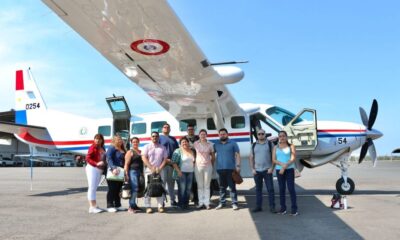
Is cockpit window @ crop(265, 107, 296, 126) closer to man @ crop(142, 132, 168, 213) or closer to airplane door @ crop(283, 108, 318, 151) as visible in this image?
airplane door @ crop(283, 108, 318, 151)

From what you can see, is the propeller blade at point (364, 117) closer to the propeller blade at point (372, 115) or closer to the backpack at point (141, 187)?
the propeller blade at point (372, 115)

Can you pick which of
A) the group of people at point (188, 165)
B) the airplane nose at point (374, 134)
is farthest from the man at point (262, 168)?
the airplane nose at point (374, 134)

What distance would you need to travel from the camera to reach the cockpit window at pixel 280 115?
11.4 m

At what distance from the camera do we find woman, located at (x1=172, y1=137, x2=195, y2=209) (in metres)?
8.52

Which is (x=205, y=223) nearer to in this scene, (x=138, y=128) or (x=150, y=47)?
(x=150, y=47)

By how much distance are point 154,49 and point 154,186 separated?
2998mm

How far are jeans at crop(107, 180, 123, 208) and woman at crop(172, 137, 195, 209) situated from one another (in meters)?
1.34

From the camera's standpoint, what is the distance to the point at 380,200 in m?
9.56

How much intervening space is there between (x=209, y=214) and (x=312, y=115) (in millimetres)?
4840

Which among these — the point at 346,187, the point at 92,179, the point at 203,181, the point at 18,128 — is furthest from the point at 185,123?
the point at 18,128

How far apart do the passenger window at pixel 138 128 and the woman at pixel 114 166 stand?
394 cm

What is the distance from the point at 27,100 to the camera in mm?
15039

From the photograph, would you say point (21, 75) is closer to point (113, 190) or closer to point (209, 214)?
point (113, 190)

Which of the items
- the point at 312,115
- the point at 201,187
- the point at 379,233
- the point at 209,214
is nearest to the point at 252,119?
the point at 312,115
